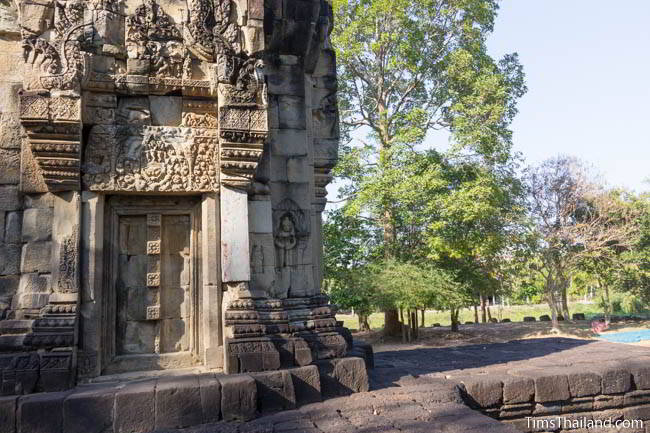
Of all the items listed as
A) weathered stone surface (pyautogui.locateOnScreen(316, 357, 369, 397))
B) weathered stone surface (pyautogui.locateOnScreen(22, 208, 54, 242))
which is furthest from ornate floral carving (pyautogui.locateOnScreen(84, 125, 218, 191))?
weathered stone surface (pyautogui.locateOnScreen(316, 357, 369, 397))

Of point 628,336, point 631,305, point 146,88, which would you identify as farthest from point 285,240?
point 631,305

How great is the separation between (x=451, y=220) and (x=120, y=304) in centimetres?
1292

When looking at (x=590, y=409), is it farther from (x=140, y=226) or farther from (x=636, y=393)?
(x=140, y=226)

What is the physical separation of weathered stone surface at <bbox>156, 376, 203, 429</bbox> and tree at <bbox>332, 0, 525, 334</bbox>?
12.4 meters

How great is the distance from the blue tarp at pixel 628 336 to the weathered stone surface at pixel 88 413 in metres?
19.2

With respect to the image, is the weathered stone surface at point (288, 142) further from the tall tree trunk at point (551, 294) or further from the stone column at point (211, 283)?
the tall tree trunk at point (551, 294)

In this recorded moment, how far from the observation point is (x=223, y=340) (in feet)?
15.6

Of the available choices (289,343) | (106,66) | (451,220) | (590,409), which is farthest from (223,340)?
(451,220)

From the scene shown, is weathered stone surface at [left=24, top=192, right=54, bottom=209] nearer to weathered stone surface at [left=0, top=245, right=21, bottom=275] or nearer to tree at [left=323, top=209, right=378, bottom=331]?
weathered stone surface at [left=0, top=245, right=21, bottom=275]

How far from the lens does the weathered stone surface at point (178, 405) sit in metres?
3.88

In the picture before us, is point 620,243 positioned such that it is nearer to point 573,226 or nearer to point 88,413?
point 573,226

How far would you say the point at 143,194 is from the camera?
495cm

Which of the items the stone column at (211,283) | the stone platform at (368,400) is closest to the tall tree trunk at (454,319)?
the stone platform at (368,400)

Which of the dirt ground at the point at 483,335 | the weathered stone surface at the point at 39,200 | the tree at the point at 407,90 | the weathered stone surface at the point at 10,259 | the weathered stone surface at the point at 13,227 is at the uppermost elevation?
the tree at the point at 407,90
